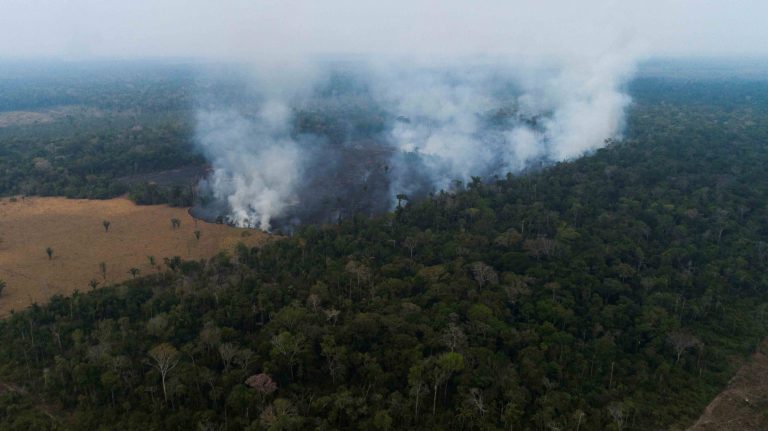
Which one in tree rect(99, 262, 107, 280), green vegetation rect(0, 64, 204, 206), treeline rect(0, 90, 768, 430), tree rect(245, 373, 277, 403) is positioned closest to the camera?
treeline rect(0, 90, 768, 430)

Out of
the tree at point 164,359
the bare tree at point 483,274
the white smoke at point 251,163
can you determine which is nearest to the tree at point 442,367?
the bare tree at point 483,274

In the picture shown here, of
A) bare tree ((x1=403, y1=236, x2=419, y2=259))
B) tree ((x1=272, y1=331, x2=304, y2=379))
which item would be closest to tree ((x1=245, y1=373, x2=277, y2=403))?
tree ((x1=272, y1=331, x2=304, y2=379))

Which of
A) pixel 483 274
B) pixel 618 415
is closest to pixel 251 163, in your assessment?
pixel 483 274

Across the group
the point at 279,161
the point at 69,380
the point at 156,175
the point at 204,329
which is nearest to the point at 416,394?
the point at 204,329

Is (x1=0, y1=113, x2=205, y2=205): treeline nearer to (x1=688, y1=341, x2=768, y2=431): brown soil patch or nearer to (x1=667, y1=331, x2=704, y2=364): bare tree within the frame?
(x1=667, y1=331, x2=704, y2=364): bare tree

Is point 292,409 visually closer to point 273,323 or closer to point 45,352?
point 273,323

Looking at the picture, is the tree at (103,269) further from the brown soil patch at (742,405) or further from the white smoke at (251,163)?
the brown soil patch at (742,405)
